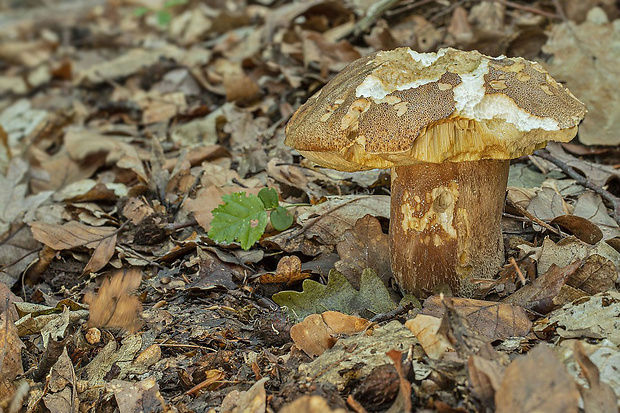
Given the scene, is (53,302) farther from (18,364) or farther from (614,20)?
(614,20)

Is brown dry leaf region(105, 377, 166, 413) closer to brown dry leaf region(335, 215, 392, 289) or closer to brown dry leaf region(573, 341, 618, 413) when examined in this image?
brown dry leaf region(335, 215, 392, 289)

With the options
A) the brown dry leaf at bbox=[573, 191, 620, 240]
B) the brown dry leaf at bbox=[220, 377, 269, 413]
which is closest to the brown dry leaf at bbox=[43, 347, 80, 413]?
the brown dry leaf at bbox=[220, 377, 269, 413]

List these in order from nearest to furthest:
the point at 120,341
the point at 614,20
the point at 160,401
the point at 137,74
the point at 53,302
→ the point at 160,401 < the point at 120,341 < the point at 53,302 < the point at 614,20 < the point at 137,74

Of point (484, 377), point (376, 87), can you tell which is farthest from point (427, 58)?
point (484, 377)

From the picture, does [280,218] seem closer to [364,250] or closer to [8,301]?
[364,250]

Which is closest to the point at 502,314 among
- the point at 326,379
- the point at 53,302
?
the point at 326,379
